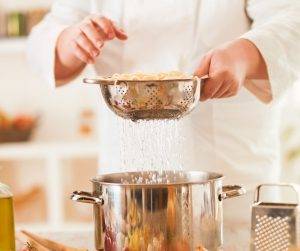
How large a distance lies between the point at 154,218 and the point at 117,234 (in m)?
0.07

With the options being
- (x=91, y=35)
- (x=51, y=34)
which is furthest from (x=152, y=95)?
(x=51, y=34)

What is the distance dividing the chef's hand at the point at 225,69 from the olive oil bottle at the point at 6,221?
1.27ft

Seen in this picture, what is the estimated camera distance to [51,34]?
5.64 ft

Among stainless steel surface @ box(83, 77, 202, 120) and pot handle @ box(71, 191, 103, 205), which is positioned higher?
stainless steel surface @ box(83, 77, 202, 120)

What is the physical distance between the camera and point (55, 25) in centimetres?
176

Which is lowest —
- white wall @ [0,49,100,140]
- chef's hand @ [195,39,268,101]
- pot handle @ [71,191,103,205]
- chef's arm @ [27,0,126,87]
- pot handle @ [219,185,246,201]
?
pot handle @ [219,185,246,201]

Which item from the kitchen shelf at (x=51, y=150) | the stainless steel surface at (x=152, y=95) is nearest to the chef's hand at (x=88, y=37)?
the stainless steel surface at (x=152, y=95)

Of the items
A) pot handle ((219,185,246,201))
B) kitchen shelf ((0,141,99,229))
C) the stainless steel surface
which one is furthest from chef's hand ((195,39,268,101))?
kitchen shelf ((0,141,99,229))

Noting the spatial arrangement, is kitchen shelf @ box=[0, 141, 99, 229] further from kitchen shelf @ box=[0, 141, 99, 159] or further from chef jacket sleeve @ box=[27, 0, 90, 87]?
chef jacket sleeve @ box=[27, 0, 90, 87]

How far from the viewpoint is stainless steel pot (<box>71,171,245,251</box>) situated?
3.80ft

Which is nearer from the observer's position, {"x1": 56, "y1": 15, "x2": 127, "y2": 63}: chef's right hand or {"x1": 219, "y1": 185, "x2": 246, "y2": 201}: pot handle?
{"x1": 219, "y1": 185, "x2": 246, "y2": 201}: pot handle

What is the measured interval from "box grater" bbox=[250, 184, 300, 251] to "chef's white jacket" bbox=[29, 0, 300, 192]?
411mm

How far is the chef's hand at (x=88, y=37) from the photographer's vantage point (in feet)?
4.87

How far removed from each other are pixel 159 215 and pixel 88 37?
479mm
